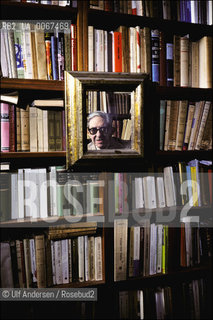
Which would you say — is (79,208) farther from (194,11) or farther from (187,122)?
(194,11)

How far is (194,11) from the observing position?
1451mm

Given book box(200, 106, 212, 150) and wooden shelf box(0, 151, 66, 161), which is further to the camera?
book box(200, 106, 212, 150)

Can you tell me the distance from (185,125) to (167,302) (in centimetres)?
92

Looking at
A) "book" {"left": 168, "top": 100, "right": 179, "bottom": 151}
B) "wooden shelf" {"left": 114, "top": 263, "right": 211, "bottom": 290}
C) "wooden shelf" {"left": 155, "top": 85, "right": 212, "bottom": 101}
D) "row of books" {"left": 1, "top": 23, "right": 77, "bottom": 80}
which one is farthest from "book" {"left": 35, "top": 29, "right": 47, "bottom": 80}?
"wooden shelf" {"left": 114, "top": 263, "right": 211, "bottom": 290}

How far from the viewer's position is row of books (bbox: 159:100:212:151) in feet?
4.66

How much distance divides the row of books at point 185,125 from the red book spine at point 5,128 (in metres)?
0.73

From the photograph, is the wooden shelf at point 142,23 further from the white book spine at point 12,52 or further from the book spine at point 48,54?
the white book spine at point 12,52

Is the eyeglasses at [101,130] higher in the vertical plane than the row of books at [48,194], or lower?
higher

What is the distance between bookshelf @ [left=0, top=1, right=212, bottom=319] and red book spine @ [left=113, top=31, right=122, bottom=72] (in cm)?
8

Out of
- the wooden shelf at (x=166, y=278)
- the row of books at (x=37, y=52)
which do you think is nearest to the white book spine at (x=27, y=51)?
the row of books at (x=37, y=52)

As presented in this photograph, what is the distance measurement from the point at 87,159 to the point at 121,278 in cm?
60

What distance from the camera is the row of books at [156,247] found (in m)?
1.37

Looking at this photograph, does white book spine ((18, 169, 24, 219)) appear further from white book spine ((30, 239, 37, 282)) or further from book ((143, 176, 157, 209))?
book ((143, 176, 157, 209))

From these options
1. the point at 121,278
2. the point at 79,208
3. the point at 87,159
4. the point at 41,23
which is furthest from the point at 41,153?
the point at 121,278
